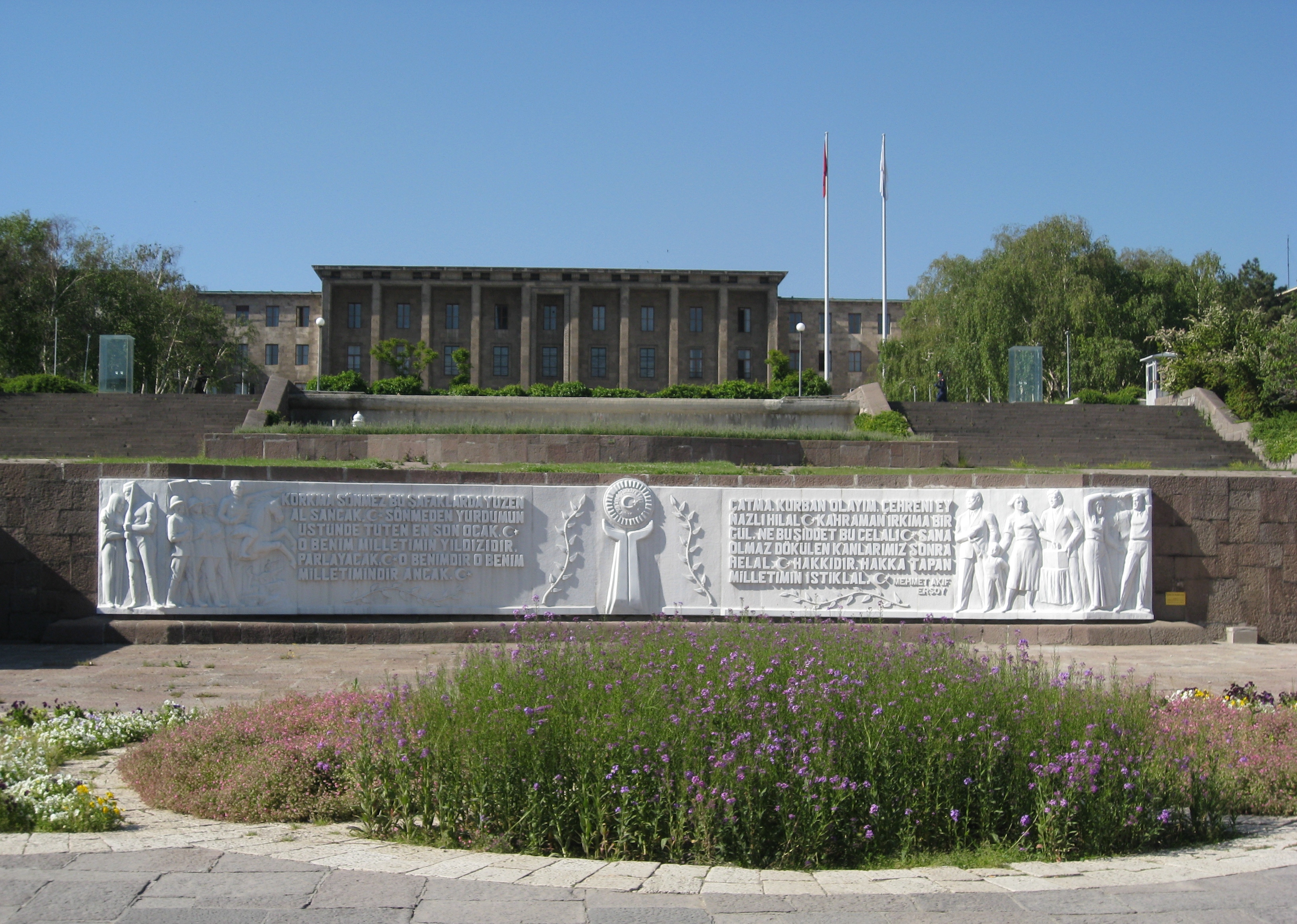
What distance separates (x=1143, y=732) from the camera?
200 inches

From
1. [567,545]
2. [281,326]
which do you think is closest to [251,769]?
[567,545]

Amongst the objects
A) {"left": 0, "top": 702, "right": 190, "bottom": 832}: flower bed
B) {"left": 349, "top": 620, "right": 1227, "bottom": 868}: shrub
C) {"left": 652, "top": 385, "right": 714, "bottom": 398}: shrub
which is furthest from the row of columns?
{"left": 349, "top": 620, "right": 1227, "bottom": 868}: shrub

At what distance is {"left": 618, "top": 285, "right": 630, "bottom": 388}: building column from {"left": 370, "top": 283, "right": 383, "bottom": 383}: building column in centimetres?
1322

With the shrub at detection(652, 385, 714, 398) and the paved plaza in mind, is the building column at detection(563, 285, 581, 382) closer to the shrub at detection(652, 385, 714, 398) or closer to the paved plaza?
the shrub at detection(652, 385, 714, 398)

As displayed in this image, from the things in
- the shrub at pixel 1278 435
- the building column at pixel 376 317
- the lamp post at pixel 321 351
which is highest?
the building column at pixel 376 317

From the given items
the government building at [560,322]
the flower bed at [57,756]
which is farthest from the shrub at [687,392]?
the government building at [560,322]

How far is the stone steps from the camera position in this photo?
21.4 m

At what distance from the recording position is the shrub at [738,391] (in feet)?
90.8

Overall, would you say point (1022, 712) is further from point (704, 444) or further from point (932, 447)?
point (932, 447)

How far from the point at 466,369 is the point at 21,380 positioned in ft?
91.7

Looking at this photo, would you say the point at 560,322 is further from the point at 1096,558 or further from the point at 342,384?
the point at 1096,558

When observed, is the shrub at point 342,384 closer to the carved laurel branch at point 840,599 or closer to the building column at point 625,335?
the carved laurel branch at point 840,599

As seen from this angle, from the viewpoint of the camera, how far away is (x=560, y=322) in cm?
5850

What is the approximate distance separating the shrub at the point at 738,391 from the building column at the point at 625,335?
28986 millimetres
